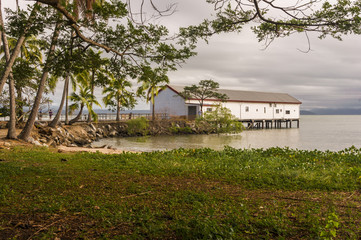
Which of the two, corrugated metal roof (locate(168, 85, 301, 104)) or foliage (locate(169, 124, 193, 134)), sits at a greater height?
corrugated metal roof (locate(168, 85, 301, 104))

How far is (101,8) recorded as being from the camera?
807cm

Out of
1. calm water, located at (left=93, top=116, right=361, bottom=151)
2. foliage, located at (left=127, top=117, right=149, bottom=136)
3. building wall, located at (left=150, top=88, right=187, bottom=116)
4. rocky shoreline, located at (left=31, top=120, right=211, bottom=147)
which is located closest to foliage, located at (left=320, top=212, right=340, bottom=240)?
rocky shoreline, located at (left=31, top=120, right=211, bottom=147)

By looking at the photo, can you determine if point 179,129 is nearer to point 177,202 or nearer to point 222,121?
point 222,121

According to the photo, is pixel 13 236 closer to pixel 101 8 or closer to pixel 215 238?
pixel 215 238

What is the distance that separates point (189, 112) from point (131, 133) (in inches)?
508

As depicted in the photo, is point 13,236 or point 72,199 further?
point 72,199

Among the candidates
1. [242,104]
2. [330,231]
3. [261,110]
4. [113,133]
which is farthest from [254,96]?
[330,231]

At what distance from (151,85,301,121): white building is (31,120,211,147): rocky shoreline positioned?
115 inches

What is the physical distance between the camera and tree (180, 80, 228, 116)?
44781 millimetres

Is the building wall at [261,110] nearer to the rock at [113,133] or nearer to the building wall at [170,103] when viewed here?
the building wall at [170,103]

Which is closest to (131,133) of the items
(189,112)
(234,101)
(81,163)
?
(189,112)

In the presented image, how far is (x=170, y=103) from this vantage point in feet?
160

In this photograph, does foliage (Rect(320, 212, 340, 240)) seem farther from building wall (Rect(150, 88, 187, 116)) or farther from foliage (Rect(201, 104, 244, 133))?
building wall (Rect(150, 88, 187, 116))

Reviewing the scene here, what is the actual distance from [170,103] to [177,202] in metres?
43.9
